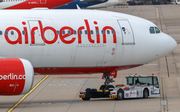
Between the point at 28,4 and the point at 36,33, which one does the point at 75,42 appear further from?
the point at 28,4

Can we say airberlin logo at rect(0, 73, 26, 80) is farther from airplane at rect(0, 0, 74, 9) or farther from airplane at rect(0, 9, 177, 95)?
airplane at rect(0, 0, 74, 9)

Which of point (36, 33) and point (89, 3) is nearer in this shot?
point (36, 33)

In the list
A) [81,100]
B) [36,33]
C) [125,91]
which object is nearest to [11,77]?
[36,33]

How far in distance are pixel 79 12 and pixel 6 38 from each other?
5612 mm

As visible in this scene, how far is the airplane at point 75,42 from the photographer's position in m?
26.4

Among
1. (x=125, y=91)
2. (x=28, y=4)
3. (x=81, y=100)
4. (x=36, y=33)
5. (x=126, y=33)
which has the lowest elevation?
(x=81, y=100)

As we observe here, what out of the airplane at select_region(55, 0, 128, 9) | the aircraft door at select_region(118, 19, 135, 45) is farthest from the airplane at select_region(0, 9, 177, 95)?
the airplane at select_region(55, 0, 128, 9)

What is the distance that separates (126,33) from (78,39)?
3554 mm

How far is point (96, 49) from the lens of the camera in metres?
27.9

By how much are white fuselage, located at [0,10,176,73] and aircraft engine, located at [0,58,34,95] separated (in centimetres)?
226

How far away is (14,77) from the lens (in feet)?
78.4

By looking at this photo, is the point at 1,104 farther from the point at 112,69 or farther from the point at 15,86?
the point at 112,69

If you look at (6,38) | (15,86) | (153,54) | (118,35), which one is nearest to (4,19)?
(6,38)

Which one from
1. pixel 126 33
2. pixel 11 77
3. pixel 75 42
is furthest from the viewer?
pixel 126 33
